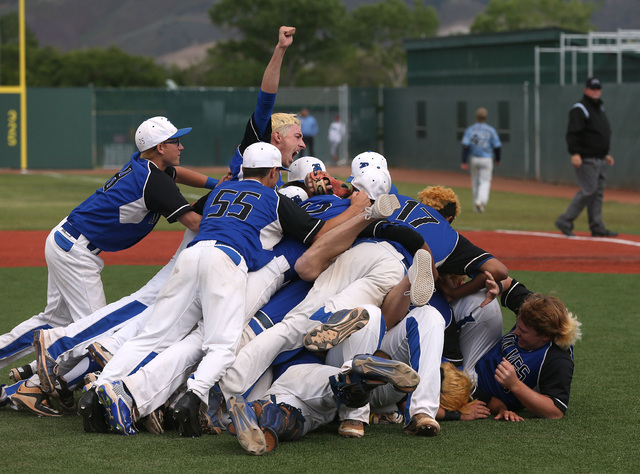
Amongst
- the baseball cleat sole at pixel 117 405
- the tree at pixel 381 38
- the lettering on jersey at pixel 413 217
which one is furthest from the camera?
the tree at pixel 381 38

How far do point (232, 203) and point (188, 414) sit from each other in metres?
1.33

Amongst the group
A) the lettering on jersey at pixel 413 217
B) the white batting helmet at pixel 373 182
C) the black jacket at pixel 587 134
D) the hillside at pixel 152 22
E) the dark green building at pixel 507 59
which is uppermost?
the hillside at pixel 152 22

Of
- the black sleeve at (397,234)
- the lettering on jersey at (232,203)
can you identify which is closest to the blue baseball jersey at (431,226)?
the black sleeve at (397,234)

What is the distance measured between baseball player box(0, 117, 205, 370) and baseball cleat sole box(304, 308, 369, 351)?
58.1 inches

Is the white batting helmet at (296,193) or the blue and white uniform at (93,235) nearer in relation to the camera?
the blue and white uniform at (93,235)

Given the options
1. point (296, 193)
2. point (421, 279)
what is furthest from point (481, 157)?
point (421, 279)

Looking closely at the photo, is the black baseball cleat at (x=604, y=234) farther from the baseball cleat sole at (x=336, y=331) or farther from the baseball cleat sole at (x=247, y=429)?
the baseball cleat sole at (x=247, y=429)

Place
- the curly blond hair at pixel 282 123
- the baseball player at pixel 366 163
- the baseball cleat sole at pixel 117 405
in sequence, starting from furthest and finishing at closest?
the curly blond hair at pixel 282 123 → the baseball player at pixel 366 163 → the baseball cleat sole at pixel 117 405

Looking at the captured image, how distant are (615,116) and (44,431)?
71.4 ft

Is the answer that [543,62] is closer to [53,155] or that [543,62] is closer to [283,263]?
[53,155]

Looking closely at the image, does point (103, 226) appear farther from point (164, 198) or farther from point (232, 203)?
point (232, 203)

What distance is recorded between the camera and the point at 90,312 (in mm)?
6438

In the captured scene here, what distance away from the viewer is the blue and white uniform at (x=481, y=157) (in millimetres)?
18562

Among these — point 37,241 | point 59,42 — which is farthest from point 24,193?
point 59,42
